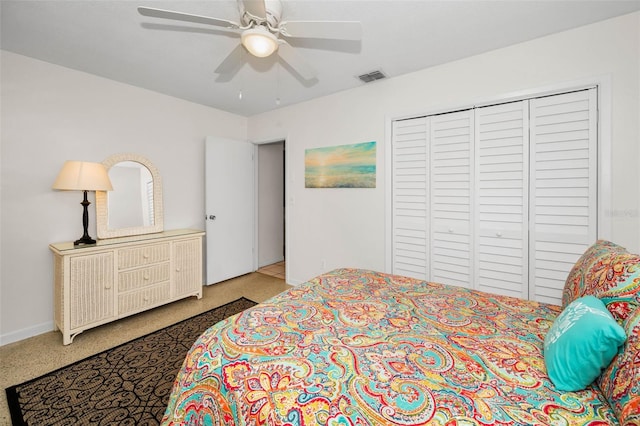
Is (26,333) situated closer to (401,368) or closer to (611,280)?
(401,368)

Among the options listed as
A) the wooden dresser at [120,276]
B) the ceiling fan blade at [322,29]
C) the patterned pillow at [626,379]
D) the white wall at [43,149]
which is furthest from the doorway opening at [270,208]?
the patterned pillow at [626,379]

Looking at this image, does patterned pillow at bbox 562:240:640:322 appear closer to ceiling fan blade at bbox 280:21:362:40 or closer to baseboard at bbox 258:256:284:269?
ceiling fan blade at bbox 280:21:362:40

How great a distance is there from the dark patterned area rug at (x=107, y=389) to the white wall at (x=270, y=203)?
2554 mm

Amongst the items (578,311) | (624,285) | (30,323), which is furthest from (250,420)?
(30,323)

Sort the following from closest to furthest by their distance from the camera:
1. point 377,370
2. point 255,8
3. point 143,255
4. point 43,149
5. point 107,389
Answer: point 377,370
point 255,8
point 107,389
point 43,149
point 143,255

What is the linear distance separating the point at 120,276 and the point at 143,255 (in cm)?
27

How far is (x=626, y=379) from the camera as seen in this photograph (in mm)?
742

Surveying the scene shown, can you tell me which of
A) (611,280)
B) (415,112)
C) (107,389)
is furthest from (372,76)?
(107,389)

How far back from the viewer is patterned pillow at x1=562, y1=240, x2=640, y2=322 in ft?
3.03

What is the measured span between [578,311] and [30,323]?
13.0 feet

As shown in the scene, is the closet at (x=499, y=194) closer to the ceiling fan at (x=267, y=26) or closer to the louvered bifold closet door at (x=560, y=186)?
the louvered bifold closet door at (x=560, y=186)

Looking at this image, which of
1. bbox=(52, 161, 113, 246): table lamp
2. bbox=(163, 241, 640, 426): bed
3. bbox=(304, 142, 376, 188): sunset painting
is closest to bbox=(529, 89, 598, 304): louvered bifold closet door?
bbox=(163, 241, 640, 426): bed

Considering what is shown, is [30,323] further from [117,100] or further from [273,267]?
[273,267]

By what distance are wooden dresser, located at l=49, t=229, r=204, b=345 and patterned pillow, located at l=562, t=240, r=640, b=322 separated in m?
3.38
